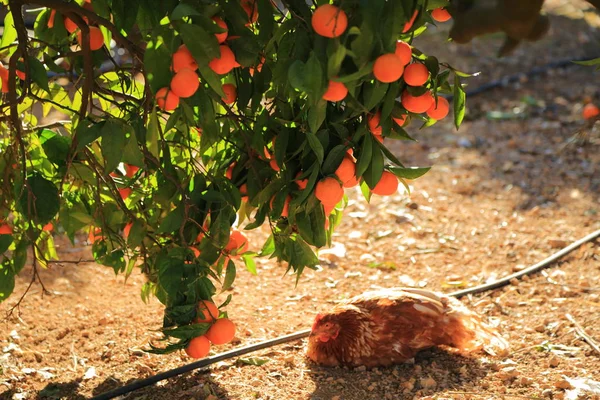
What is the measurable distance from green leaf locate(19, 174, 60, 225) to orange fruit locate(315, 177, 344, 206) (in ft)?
2.14

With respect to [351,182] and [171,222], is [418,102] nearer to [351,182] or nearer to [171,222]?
[351,182]

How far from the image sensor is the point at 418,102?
4.99ft

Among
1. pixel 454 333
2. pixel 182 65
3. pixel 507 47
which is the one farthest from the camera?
pixel 454 333

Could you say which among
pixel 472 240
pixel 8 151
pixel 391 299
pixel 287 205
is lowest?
pixel 472 240

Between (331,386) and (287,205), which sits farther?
(331,386)

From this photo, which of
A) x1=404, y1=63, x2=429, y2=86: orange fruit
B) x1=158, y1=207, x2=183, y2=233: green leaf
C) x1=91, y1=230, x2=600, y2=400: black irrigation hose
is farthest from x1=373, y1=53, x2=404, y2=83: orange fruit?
x1=91, y1=230, x2=600, y2=400: black irrigation hose

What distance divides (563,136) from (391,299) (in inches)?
115

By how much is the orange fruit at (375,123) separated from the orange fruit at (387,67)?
0.27 meters

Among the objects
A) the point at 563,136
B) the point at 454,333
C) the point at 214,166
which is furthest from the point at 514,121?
the point at 214,166

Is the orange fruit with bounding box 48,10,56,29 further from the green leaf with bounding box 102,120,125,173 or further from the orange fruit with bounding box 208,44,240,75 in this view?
the orange fruit with bounding box 208,44,240,75

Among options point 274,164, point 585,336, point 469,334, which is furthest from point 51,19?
point 585,336

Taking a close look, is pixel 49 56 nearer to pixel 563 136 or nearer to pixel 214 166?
pixel 214 166

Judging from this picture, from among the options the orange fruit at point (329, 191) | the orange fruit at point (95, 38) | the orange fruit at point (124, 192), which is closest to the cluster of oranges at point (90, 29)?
the orange fruit at point (95, 38)

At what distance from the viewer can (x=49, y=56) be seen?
1.80m
